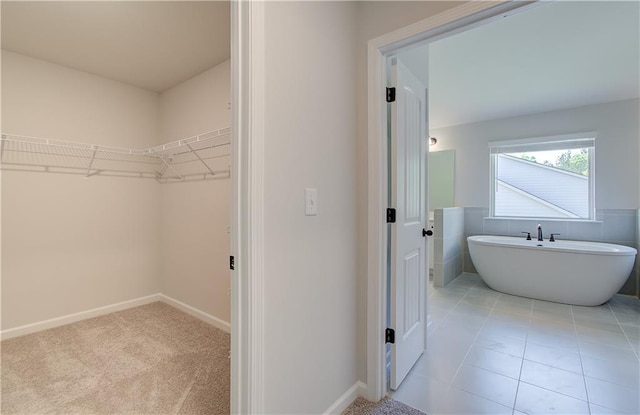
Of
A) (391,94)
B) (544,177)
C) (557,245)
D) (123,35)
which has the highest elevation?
(123,35)

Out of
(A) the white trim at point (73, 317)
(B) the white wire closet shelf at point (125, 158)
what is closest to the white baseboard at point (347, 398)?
(B) the white wire closet shelf at point (125, 158)

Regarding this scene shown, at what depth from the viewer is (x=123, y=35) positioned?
2.17 metres

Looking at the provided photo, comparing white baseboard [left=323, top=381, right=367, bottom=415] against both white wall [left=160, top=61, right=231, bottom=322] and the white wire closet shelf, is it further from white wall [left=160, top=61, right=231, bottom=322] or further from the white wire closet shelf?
the white wire closet shelf

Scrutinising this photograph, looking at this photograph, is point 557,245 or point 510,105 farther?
point 510,105

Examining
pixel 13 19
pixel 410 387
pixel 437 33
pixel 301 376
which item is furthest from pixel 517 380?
pixel 13 19

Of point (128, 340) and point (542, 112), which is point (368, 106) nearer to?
point (128, 340)

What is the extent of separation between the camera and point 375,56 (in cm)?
163

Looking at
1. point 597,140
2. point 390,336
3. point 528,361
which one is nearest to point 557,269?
point 528,361

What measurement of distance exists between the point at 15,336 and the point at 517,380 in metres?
3.87

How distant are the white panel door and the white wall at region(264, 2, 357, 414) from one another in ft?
0.82

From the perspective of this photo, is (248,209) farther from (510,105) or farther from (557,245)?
(557,245)

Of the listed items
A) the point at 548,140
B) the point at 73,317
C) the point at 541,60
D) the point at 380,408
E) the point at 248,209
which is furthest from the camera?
the point at 548,140

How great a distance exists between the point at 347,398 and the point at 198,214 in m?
2.07

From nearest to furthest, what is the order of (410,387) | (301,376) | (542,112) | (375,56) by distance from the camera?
1. (301,376)
2. (375,56)
3. (410,387)
4. (542,112)
